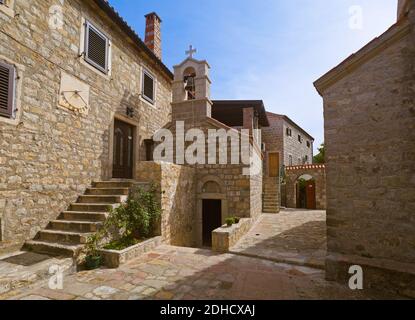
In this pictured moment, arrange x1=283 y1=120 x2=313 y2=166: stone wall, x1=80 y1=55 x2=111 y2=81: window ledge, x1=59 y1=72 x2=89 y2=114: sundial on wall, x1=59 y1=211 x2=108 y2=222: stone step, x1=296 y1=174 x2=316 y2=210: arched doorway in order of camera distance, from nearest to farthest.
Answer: x1=59 y1=211 x2=108 y2=222: stone step < x1=59 y1=72 x2=89 y2=114: sundial on wall < x1=80 y1=55 x2=111 y2=81: window ledge < x1=296 y1=174 x2=316 y2=210: arched doorway < x1=283 y1=120 x2=313 y2=166: stone wall

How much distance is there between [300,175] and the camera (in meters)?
17.3

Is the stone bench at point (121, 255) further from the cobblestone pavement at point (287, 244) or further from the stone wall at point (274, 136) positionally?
the stone wall at point (274, 136)

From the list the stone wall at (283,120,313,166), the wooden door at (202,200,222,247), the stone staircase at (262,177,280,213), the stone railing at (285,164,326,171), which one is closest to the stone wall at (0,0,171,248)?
the wooden door at (202,200,222,247)

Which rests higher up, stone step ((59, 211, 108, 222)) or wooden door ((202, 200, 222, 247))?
stone step ((59, 211, 108, 222))

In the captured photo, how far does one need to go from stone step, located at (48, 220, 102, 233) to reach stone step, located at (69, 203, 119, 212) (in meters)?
0.57

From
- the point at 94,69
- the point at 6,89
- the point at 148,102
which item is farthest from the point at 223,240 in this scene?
the point at 148,102

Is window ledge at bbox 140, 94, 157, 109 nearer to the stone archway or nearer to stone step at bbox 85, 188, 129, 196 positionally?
the stone archway

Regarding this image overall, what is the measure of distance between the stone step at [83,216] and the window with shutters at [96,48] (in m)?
4.47

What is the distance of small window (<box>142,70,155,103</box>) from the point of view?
32.6 ft

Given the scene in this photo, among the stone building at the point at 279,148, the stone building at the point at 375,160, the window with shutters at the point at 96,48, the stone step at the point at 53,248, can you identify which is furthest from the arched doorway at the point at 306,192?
the stone step at the point at 53,248

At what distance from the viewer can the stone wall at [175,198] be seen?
667cm
